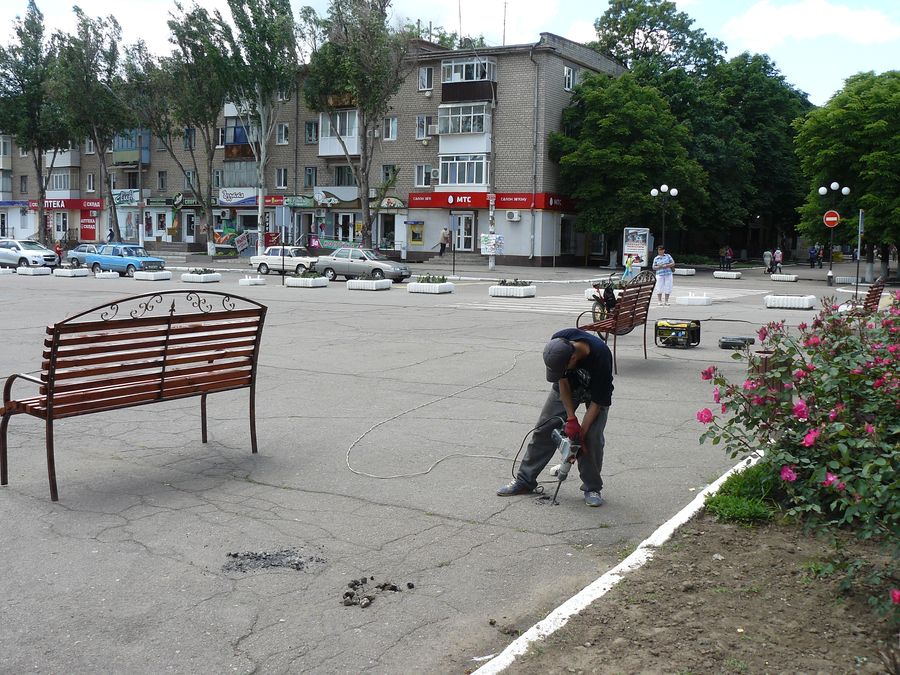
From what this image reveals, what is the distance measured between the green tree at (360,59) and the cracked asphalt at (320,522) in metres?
40.4

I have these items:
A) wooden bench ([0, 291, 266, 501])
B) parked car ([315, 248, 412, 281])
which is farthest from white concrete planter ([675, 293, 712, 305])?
wooden bench ([0, 291, 266, 501])

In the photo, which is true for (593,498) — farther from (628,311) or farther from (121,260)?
(121,260)

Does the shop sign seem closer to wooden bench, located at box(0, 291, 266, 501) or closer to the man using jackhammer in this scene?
wooden bench, located at box(0, 291, 266, 501)

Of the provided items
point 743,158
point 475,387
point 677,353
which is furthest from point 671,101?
point 475,387

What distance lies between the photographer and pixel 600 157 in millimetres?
50156

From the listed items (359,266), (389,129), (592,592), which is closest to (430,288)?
(359,266)

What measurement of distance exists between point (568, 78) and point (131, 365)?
170ft

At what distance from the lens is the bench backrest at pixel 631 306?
36.0ft

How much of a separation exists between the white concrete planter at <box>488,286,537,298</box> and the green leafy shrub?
71.2 feet

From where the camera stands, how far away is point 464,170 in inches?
2159

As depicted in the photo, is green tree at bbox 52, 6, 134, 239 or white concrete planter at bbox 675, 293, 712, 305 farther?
green tree at bbox 52, 6, 134, 239

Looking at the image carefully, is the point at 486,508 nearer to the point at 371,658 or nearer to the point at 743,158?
the point at 371,658

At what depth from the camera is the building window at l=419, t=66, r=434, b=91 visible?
184 feet

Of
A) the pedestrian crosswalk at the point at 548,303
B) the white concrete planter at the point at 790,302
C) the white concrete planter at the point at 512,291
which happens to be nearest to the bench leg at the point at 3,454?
the pedestrian crosswalk at the point at 548,303
